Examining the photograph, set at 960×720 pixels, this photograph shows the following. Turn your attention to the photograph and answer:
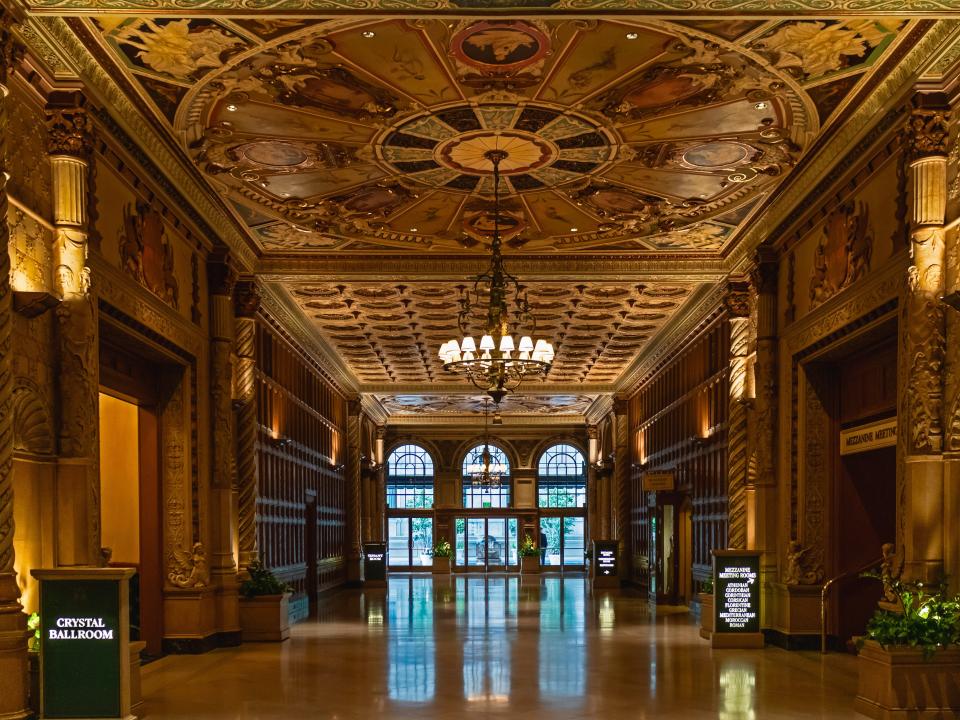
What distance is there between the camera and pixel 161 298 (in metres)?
12.8

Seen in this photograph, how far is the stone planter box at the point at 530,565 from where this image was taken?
136ft

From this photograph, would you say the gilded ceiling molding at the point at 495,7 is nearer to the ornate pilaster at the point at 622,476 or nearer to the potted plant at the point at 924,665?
the potted plant at the point at 924,665

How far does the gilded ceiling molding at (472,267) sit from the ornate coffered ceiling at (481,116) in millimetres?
34

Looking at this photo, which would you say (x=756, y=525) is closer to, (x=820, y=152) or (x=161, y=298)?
(x=820, y=152)

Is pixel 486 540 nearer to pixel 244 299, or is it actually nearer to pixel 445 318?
pixel 445 318

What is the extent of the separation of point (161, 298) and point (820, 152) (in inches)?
299

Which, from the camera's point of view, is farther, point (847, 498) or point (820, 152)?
point (847, 498)

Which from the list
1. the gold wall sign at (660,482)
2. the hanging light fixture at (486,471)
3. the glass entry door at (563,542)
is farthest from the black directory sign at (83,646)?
the glass entry door at (563,542)

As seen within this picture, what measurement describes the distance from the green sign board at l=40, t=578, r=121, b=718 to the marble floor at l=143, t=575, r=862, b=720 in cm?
133

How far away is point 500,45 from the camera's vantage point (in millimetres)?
9266

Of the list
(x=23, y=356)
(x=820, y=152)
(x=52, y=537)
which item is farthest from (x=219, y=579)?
(x=820, y=152)

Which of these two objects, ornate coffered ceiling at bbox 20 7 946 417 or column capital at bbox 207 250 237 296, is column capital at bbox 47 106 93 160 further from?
column capital at bbox 207 250 237 296

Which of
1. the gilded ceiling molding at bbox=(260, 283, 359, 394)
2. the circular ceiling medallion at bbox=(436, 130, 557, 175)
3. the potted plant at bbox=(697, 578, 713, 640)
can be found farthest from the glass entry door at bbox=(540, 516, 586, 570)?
the circular ceiling medallion at bbox=(436, 130, 557, 175)

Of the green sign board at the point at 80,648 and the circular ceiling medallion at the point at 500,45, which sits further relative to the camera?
the circular ceiling medallion at the point at 500,45
